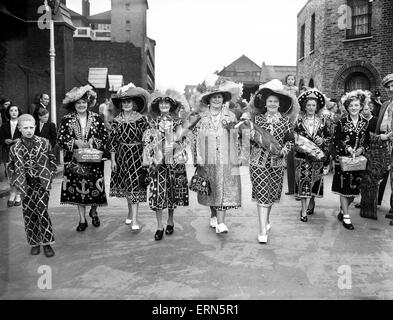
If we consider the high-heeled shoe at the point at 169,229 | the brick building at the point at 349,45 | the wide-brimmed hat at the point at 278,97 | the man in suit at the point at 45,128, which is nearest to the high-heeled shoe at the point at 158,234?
the high-heeled shoe at the point at 169,229

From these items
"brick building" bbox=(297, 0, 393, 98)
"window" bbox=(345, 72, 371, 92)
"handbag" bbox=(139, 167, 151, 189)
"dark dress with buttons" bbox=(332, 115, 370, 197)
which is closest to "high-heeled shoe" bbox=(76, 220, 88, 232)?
"handbag" bbox=(139, 167, 151, 189)

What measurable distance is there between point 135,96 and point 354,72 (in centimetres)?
1272

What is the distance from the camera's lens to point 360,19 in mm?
15227

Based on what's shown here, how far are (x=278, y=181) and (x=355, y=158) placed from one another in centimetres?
139

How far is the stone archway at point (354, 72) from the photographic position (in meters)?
15.6

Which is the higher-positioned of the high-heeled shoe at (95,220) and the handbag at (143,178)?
the handbag at (143,178)

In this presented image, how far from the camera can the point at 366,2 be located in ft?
48.8

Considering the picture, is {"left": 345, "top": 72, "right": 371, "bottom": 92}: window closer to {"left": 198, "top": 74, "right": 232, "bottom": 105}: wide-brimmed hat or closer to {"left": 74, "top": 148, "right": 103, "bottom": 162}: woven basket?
{"left": 198, "top": 74, "right": 232, "bottom": 105}: wide-brimmed hat

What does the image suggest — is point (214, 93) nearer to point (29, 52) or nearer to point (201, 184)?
point (201, 184)

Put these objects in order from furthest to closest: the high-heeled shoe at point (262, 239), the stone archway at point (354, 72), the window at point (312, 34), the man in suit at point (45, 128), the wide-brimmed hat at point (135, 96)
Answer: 1. the window at point (312, 34)
2. the stone archway at point (354, 72)
3. the man in suit at point (45, 128)
4. the wide-brimmed hat at point (135, 96)
5. the high-heeled shoe at point (262, 239)

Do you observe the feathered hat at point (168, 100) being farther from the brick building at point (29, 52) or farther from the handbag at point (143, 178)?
the brick building at point (29, 52)

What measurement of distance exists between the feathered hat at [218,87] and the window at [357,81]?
40.5 ft

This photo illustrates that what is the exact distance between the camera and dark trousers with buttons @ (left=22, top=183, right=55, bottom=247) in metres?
4.52
